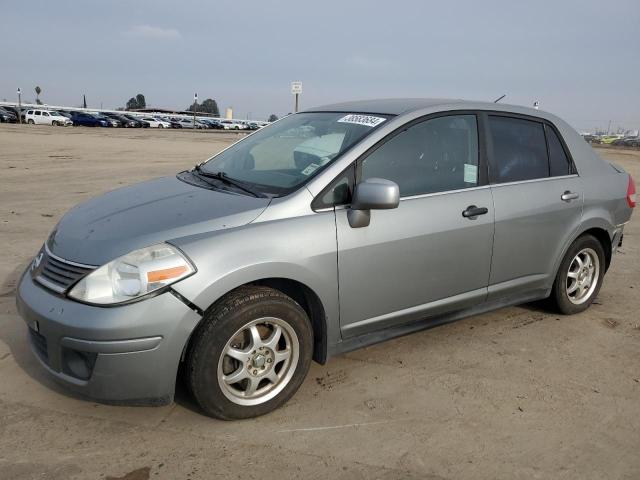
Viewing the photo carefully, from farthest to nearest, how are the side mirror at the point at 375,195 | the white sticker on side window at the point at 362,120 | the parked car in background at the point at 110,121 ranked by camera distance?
the parked car in background at the point at 110,121, the white sticker on side window at the point at 362,120, the side mirror at the point at 375,195

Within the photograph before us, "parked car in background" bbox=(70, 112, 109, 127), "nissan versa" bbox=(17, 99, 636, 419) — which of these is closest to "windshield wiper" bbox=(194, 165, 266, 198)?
"nissan versa" bbox=(17, 99, 636, 419)

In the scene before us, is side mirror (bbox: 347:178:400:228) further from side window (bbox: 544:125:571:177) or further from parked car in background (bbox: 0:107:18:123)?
parked car in background (bbox: 0:107:18:123)

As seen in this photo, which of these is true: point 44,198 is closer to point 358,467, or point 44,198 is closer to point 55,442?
point 55,442

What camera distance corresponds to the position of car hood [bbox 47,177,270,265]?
9.18 feet

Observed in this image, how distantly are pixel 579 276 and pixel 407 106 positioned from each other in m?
2.14

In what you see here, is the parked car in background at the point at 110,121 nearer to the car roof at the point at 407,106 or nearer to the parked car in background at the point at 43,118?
the parked car in background at the point at 43,118

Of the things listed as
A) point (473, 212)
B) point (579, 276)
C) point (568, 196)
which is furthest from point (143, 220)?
point (579, 276)

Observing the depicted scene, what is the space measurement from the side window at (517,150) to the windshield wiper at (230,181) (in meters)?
1.69

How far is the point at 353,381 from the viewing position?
11.2 ft

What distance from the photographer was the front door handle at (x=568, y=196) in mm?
4199

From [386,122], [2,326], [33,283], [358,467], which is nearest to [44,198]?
[2,326]

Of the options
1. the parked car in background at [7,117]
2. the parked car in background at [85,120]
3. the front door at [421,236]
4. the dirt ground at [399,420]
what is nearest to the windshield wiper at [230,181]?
the front door at [421,236]

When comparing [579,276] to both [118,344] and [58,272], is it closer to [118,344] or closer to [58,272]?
[118,344]

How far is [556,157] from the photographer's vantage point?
4.34 metres
